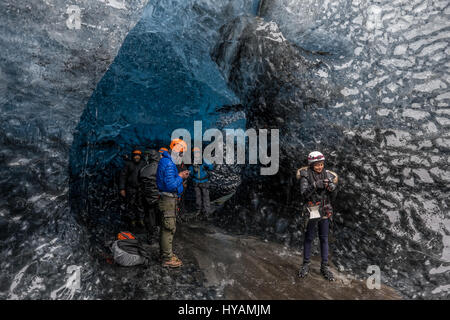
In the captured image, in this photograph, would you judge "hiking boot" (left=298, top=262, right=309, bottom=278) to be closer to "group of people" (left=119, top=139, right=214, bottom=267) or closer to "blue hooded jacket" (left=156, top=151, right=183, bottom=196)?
"group of people" (left=119, top=139, right=214, bottom=267)

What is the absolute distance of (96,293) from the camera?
3.40 meters

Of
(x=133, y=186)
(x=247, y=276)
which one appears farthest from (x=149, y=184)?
(x=247, y=276)

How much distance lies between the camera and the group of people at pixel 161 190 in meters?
3.74

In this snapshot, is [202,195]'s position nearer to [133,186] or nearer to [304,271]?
[133,186]

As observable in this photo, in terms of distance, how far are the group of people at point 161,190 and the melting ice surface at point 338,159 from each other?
515 millimetres

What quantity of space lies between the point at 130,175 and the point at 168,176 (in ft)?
8.75

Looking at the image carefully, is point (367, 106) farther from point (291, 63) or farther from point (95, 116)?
point (95, 116)

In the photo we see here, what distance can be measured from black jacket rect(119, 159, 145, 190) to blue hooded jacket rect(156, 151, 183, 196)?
8.04 ft

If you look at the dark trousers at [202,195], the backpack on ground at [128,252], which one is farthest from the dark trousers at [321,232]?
the dark trousers at [202,195]

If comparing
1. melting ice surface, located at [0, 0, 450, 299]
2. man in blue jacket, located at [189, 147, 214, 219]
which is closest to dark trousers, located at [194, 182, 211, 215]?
man in blue jacket, located at [189, 147, 214, 219]

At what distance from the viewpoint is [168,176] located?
3.67 metres

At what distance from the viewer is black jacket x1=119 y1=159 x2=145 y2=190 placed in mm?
6008

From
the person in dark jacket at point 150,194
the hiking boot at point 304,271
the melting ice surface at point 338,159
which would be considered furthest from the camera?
the person in dark jacket at point 150,194

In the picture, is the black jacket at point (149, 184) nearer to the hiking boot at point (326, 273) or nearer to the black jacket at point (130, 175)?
the black jacket at point (130, 175)
